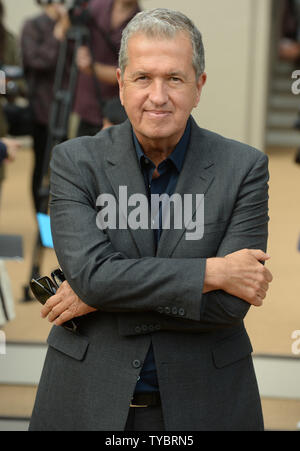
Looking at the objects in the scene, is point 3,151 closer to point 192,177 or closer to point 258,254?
point 192,177

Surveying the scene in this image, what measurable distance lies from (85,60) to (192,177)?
2093 millimetres

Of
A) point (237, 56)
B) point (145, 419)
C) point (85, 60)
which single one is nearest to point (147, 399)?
point (145, 419)

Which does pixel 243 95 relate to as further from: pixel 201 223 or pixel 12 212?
pixel 201 223

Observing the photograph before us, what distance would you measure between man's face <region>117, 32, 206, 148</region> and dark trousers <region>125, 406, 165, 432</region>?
0.61 meters

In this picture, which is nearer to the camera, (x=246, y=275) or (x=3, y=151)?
(x=246, y=275)

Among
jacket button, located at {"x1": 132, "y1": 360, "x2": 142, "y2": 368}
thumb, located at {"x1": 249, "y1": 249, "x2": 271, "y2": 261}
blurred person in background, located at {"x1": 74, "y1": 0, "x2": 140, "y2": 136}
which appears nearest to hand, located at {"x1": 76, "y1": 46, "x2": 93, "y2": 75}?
blurred person in background, located at {"x1": 74, "y1": 0, "x2": 140, "y2": 136}

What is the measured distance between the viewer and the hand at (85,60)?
3.67 m

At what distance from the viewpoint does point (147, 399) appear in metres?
1.70

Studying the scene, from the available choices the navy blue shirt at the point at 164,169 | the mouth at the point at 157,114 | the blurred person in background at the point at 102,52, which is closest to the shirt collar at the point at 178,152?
the navy blue shirt at the point at 164,169

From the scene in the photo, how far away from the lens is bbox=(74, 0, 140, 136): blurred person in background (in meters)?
3.62

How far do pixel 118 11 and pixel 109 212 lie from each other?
2.12 metres

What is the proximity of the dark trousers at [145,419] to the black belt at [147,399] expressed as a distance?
1 cm

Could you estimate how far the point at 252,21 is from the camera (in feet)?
25.1
